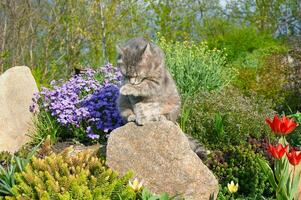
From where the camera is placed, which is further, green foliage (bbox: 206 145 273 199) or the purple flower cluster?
the purple flower cluster

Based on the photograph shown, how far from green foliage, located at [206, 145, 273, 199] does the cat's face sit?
1277 millimetres

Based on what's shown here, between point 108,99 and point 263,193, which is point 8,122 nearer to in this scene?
point 108,99

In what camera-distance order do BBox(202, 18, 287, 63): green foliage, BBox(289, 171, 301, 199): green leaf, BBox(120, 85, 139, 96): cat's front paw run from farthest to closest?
BBox(202, 18, 287, 63): green foliage, BBox(120, 85, 139, 96): cat's front paw, BBox(289, 171, 301, 199): green leaf

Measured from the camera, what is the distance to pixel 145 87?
17.2 feet

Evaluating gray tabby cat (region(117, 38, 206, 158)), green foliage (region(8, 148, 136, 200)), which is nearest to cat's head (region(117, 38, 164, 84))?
gray tabby cat (region(117, 38, 206, 158))

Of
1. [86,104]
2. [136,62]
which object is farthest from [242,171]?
[86,104]

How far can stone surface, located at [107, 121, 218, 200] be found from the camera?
15.5 feet

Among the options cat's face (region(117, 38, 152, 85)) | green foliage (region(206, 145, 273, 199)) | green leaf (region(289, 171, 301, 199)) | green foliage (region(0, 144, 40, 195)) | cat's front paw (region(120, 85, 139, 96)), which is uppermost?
cat's face (region(117, 38, 152, 85))

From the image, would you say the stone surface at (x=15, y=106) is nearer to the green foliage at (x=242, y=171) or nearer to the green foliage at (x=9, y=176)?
the green foliage at (x=9, y=176)

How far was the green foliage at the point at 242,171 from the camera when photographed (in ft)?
17.3

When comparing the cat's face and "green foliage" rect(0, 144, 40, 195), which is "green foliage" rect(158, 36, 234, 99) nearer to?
the cat's face

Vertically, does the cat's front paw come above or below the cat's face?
below

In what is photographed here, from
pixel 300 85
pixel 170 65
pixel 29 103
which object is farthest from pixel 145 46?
pixel 300 85

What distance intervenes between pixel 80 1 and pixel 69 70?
1.90 metres
